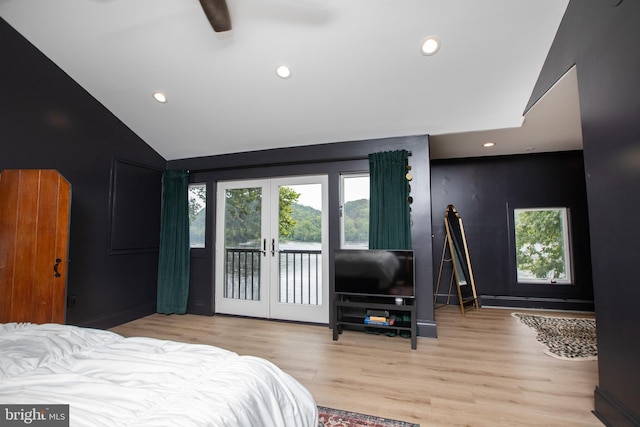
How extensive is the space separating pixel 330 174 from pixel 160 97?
7.07 feet

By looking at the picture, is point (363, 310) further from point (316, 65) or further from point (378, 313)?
point (316, 65)

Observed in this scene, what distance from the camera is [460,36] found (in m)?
2.25

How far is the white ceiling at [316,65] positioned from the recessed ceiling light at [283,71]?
6 centimetres

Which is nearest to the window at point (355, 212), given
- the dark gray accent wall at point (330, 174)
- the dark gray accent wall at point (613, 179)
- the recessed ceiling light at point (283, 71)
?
the dark gray accent wall at point (330, 174)

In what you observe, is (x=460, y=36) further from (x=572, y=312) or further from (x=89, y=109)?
(x=572, y=312)

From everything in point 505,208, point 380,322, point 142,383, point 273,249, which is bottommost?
point 380,322

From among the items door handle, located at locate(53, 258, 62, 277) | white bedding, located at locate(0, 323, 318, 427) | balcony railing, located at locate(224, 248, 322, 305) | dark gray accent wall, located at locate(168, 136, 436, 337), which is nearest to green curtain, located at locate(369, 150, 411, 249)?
dark gray accent wall, located at locate(168, 136, 436, 337)

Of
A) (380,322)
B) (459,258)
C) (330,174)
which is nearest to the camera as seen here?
(380,322)

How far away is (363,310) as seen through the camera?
11.1 feet

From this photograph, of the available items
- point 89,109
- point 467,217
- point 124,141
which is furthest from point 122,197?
point 467,217

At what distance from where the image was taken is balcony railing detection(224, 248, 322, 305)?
3.71 meters

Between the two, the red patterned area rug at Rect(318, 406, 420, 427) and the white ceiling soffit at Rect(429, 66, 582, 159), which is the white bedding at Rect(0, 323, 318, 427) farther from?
the white ceiling soffit at Rect(429, 66, 582, 159)

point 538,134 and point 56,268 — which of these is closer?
point 56,268

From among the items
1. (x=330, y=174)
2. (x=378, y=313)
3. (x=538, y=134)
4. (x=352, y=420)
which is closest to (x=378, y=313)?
(x=378, y=313)
